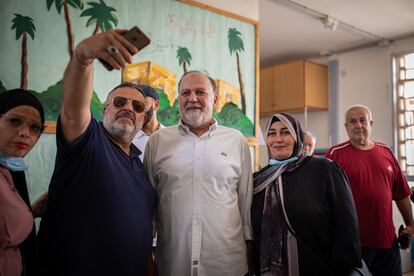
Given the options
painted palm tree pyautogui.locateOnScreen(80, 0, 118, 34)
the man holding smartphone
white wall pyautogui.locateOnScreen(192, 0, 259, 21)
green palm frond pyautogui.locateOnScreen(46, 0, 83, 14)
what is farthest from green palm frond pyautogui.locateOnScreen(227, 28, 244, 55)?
the man holding smartphone

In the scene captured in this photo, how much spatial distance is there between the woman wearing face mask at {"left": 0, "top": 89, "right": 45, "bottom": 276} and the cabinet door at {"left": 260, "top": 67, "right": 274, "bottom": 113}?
5.53m

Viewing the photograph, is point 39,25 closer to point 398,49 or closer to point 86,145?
point 86,145

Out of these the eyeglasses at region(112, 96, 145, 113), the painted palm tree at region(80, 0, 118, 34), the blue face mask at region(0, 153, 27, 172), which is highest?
the painted palm tree at region(80, 0, 118, 34)

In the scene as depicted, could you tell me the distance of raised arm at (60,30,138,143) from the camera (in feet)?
3.29

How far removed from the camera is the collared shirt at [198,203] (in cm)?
167

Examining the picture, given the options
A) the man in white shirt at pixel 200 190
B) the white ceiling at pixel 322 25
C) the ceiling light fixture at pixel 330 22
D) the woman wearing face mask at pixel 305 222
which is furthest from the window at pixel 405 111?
the man in white shirt at pixel 200 190

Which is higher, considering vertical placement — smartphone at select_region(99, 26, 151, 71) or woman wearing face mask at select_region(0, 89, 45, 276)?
smartphone at select_region(99, 26, 151, 71)

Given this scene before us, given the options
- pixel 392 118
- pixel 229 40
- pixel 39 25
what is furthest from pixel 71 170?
pixel 392 118

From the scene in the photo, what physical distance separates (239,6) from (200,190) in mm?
2642

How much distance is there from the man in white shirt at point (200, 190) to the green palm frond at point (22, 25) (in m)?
1.38

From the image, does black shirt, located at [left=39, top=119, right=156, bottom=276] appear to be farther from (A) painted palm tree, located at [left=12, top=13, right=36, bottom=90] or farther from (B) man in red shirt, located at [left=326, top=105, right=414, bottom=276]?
(B) man in red shirt, located at [left=326, top=105, right=414, bottom=276]

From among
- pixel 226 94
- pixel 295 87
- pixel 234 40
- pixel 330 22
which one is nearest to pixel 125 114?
pixel 226 94

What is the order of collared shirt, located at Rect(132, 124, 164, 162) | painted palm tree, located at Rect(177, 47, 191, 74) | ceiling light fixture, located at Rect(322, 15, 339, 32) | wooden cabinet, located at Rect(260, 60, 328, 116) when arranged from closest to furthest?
1. collared shirt, located at Rect(132, 124, 164, 162)
2. painted palm tree, located at Rect(177, 47, 191, 74)
3. ceiling light fixture, located at Rect(322, 15, 339, 32)
4. wooden cabinet, located at Rect(260, 60, 328, 116)

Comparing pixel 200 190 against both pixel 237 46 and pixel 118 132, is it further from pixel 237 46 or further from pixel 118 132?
pixel 237 46
